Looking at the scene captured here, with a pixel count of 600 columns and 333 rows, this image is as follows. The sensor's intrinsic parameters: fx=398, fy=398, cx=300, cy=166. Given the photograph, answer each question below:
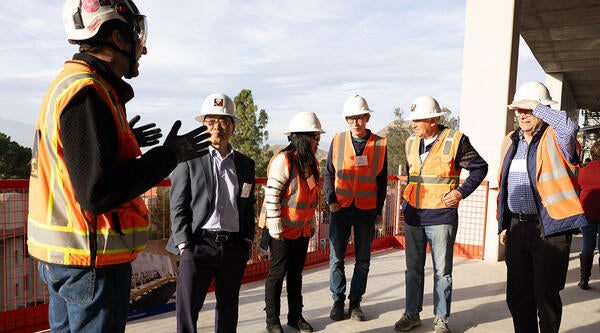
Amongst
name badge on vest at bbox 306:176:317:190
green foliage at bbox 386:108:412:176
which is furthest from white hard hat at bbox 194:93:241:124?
green foliage at bbox 386:108:412:176

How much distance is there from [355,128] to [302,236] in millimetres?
1395

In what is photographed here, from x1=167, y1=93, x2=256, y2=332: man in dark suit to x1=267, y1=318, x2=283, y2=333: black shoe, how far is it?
2.73 ft

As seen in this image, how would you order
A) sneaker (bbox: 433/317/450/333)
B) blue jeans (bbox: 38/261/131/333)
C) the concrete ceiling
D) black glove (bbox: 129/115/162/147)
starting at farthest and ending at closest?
the concrete ceiling < sneaker (bbox: 433/317/450/333) < black glove (bbox: 129/115/162/147) < blue jeans (bbox: 38/261/131/333)

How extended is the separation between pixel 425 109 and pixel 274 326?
8.39 feet

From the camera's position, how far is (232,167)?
3.08 meters

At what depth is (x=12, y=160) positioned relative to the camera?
27.3 m

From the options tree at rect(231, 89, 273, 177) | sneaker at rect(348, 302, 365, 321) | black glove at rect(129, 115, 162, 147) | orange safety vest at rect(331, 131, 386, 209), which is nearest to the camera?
black glove at rect(129, 115, 162, 147)

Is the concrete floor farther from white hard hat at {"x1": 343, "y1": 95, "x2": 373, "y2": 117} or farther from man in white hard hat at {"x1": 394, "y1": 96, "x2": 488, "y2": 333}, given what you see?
white hard hat at {"x1": 343, "y1": 95, "x2": 373, "y2": 117}

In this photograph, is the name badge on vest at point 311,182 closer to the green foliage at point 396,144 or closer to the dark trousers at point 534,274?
the dark trousers at point 534,274

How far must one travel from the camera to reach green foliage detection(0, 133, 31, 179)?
26.4m

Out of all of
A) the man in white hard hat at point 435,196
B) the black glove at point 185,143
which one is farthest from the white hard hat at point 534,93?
the black glove at point 185,143

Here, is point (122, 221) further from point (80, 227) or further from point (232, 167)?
point (232, 167)

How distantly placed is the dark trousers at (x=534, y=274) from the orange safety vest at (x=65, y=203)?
9.42ft

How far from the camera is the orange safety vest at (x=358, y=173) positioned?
431cm
